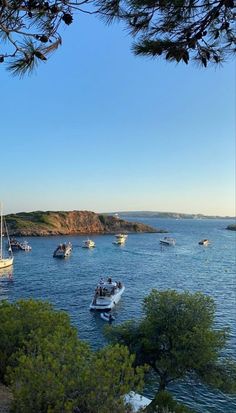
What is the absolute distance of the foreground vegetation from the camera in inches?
381

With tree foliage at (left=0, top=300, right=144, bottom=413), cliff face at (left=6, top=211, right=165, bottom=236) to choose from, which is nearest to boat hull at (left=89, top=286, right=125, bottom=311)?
tree foliage at (left=0, top=300, right=144, bottom=413)

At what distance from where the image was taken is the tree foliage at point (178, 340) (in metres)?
19.5

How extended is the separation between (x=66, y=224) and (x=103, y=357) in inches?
6640

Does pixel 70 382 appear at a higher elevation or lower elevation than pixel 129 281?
higher

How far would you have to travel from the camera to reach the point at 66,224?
178 metres

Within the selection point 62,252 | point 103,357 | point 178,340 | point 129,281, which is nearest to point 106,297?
point 129,281

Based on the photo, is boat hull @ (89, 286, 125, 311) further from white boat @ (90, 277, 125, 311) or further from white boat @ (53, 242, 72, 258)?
white boat @ (53, 242, 72, 258)

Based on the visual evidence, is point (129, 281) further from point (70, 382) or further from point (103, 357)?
point (70, 382)

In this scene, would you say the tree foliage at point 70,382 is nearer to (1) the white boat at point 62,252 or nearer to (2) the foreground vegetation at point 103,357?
(2) the foreground vegetation at point 103,357

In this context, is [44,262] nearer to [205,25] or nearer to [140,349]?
[140,349]

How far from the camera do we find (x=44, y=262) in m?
83.7

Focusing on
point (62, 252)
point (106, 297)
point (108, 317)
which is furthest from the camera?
point (62, 252)

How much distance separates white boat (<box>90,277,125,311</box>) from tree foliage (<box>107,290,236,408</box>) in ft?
68.4

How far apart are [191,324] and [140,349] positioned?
2.75 meters
